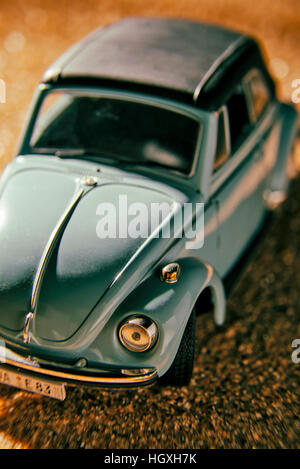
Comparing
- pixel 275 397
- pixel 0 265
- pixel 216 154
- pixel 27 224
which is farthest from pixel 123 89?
pixel 275 397

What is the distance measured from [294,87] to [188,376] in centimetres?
603

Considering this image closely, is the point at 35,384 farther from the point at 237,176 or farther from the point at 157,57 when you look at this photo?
the point at 157,57

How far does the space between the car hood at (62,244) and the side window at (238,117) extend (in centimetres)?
99

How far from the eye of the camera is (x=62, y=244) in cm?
312

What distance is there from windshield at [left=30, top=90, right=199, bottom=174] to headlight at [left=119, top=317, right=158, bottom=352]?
126 cm

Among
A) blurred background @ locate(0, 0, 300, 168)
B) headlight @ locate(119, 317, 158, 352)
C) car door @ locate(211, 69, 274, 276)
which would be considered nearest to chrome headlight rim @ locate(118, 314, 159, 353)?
headlight @ locate(119, 317, 158, 352)

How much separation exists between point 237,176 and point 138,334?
1.81 m

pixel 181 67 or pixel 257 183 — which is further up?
pixel 181 67

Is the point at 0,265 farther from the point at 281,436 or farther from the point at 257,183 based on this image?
the point at 257,183

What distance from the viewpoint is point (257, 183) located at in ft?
14.9

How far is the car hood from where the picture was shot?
292cm

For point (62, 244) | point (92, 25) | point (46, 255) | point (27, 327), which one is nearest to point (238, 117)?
point (62, 244)

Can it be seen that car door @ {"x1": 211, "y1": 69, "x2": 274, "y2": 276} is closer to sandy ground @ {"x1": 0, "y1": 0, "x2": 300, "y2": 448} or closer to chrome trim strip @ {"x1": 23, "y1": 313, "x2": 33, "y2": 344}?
sandy ground @ {"x1": 0, "y1": 0, "x2": 300, "y2": 448}

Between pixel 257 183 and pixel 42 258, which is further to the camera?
pixel 257 183
